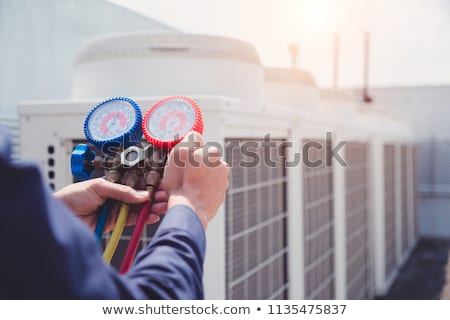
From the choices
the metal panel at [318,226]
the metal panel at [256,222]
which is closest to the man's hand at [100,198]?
the metal panel at [256,222]

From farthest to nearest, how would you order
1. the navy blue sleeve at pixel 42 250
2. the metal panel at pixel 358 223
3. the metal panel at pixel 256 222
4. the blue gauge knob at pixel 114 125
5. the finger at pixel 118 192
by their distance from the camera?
the metal panel at pixel 358 223, the metal panel at pixel 256 222, the blue gauge knob at pixel 114 125, the finger at pixel 118 192, the navy blue sleeve at pixel 42 250

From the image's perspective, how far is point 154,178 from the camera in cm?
121

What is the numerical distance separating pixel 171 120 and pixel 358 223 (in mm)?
5165

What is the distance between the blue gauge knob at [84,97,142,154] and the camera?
1311 millimetres

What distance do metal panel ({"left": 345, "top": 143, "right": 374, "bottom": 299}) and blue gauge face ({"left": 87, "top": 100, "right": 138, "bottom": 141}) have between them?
424 centimetres

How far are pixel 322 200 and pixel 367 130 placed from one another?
2.15 metres

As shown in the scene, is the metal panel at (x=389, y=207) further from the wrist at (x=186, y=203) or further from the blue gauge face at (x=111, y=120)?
the wrist at (x=186, y=203)

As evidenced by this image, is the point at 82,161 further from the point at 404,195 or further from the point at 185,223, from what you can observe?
the point at 404,195

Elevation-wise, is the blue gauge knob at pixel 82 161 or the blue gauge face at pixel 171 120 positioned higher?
the blue gauge face at pixel 171 120

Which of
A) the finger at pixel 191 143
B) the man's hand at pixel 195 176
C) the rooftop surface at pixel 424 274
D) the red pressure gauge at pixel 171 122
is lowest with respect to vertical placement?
the rooftop surface at pixel 424 274

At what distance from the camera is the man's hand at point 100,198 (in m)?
1.20

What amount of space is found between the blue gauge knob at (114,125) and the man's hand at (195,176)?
0.22 meters

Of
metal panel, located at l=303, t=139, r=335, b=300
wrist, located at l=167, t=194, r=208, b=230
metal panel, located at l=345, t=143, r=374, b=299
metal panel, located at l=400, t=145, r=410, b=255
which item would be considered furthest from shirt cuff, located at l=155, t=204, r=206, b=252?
metal panel, located at l=400, t=145, r=410, b=255
